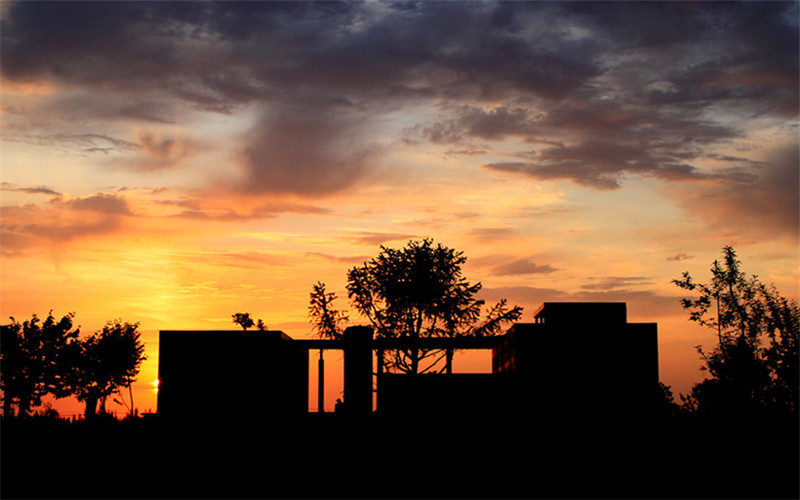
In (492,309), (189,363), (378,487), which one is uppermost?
(492,309)

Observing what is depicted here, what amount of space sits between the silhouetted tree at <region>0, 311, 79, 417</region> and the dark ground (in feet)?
134

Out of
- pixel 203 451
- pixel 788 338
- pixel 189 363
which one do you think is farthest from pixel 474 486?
pixel 788 338

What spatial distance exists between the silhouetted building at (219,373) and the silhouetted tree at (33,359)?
3095cm

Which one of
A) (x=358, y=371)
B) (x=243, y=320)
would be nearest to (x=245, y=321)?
(x=243, y=320)

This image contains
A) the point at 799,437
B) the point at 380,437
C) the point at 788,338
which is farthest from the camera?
the point at 788,338

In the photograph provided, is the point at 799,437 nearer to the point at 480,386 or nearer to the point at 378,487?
the point at 378,487

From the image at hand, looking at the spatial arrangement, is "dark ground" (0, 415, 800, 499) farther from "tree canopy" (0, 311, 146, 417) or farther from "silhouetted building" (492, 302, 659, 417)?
"tree canopy" (0, 311, 146, 417)

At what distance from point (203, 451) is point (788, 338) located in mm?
43598

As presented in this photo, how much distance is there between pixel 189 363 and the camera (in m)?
33.0

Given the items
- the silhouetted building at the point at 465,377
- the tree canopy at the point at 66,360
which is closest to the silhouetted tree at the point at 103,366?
the tree canopy at the point at 66,360

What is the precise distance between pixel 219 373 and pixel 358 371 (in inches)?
240

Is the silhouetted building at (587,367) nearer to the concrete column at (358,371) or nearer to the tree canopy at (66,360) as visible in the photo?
the concrete column at (358,371)

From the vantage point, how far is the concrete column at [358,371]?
31.2m

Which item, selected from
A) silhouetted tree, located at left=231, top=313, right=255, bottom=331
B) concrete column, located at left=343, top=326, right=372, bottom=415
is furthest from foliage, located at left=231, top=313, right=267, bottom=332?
concrete column, located at left=343, top=326, right=372, bottom=415
